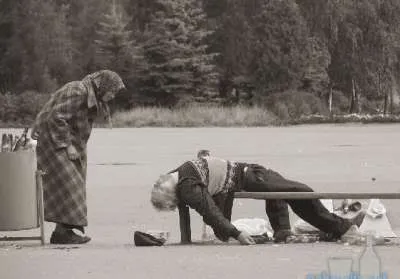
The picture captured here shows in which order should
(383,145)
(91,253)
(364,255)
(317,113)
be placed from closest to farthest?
1. (364,255)
2. (91,253)
3. (383,145)
4. (317,113)

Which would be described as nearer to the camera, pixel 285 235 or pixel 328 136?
pixel 285 235

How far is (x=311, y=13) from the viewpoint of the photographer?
58969 millimetres

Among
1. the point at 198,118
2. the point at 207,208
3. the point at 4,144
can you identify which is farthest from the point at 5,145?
the point at 198,118

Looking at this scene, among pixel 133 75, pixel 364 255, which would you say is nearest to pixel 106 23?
pixel 133 75

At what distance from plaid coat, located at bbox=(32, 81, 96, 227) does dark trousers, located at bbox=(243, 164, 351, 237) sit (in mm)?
1607

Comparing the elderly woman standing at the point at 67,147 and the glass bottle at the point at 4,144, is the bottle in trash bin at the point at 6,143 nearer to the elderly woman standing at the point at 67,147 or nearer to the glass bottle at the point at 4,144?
the glass bottle at the point at 4,144

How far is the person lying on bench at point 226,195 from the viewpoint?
8734 mm

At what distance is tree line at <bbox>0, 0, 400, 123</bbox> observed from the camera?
179 feet

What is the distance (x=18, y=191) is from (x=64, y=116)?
2.78ft

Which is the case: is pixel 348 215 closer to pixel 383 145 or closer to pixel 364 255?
pixel 364 255

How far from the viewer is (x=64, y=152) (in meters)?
9.41

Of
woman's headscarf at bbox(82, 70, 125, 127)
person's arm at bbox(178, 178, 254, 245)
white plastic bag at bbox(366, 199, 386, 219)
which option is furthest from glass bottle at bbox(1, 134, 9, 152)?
white plastic bag at bbox(366, 199, 386, 219)

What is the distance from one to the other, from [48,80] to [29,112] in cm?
1259

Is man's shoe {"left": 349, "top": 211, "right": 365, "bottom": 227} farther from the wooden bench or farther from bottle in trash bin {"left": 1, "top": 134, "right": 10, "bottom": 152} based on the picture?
bottle in trash bin {"left": 1, "top": 134, "right": 10, "bottom": 152}
